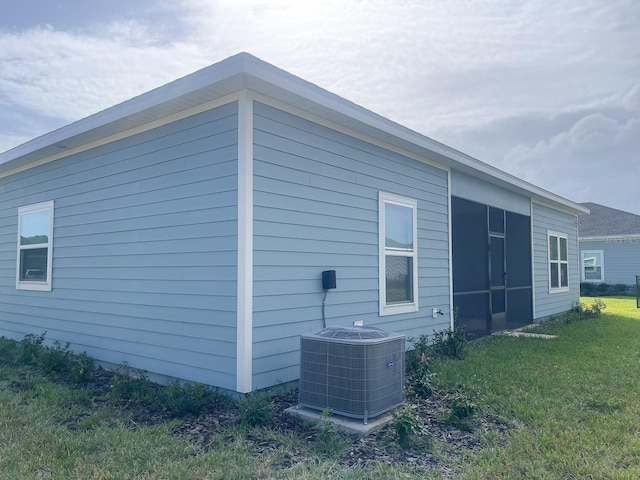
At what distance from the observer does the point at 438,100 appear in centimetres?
1084

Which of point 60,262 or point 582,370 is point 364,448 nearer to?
point 582,370

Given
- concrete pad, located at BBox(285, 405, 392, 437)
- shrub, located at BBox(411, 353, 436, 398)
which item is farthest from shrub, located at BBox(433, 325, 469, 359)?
concrete pad, located at BBox(285, 405, 392, 437)

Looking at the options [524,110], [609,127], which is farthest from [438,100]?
[609,127]

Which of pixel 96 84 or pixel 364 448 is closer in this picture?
pixel 364 448

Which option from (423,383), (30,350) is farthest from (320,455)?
(30,350)

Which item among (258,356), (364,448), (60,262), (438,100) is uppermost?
(438,100)

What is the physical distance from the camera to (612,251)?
21.8m

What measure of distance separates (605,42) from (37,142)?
→ 9.86m

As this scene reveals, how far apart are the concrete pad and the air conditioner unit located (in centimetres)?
6

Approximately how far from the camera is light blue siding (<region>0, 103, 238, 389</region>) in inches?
183

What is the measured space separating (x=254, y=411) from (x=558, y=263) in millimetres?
11394

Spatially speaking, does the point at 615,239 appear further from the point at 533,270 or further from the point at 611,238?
the point at 533,270

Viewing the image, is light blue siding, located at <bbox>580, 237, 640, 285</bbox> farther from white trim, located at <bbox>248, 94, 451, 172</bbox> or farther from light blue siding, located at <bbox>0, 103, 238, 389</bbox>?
light blue siding, located at <bbox>0, 103, 238, 389</bbox>

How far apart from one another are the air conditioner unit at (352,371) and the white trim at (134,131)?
2.49 m
